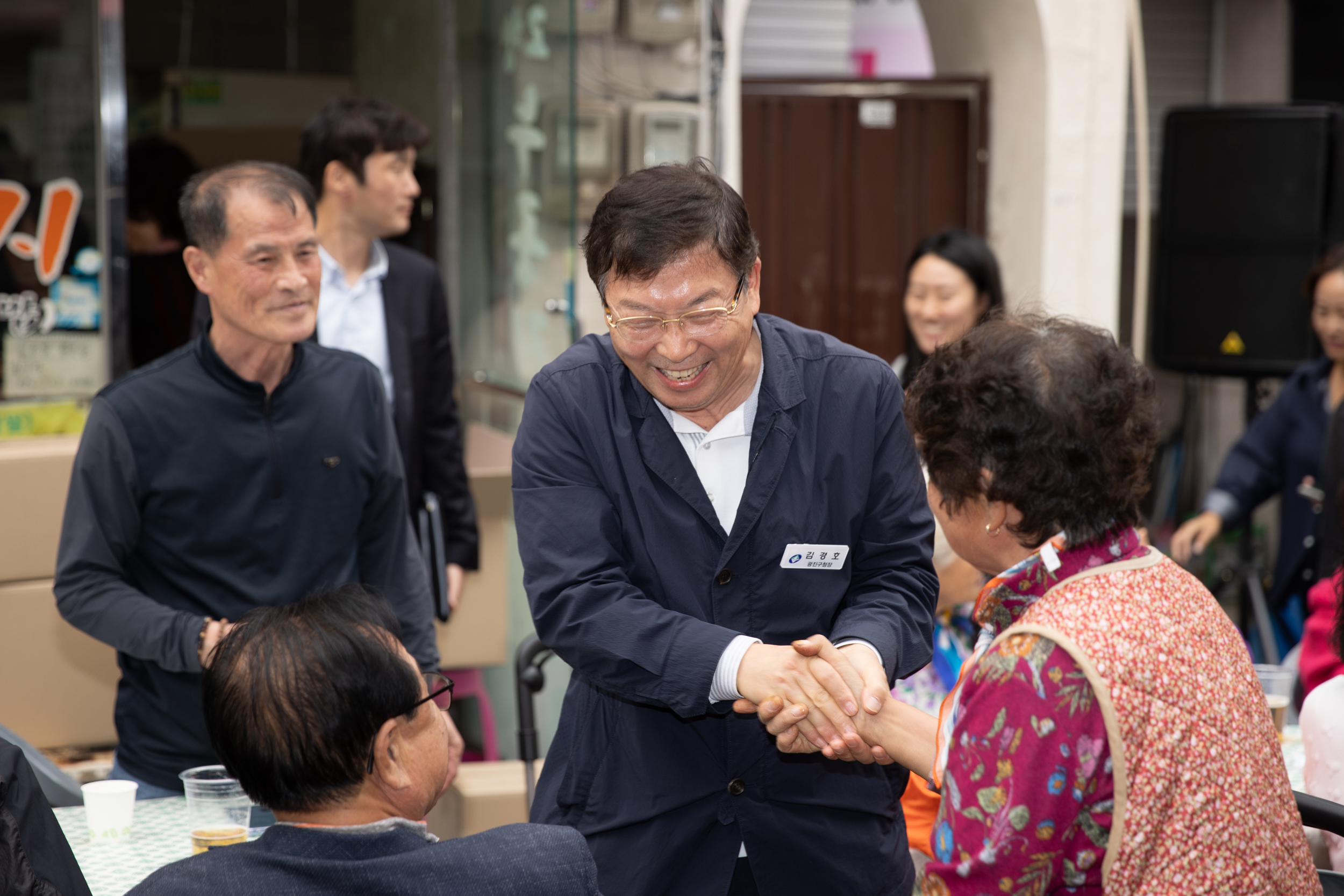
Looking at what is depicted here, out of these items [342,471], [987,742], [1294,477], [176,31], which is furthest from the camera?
[176,31]

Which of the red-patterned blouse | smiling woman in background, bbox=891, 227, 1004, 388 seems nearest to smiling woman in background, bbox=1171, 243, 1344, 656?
smiling woman in background, bbox=891, 227, 1004, 388

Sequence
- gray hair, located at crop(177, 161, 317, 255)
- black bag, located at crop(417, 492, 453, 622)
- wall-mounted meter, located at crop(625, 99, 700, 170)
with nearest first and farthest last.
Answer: gray hair, located at crop(177, 161, 317, 255) < black bag, located at crop(417, 492, 453, 622) < wall-mounted meter, located at crop(625, 99, 700, 170)

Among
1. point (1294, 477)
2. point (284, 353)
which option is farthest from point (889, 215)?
point (284, 353)

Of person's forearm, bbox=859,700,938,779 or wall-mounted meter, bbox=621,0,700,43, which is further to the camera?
wall-mounted meter, bbox=621,0,700,43

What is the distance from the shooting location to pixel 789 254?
19.1 feet

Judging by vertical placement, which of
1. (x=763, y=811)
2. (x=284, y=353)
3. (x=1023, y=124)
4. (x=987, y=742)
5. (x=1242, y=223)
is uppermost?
(x=1023, y=124)

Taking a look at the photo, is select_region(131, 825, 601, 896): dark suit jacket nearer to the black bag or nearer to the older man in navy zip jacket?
the older man in navy zip jacket

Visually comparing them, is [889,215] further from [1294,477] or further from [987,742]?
[987,742]

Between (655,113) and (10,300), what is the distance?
2117mm

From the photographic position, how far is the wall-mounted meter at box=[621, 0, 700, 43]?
427cm

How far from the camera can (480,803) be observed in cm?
320

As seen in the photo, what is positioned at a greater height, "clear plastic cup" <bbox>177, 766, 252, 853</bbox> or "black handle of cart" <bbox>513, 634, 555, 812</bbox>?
"clear plastic cup" <bbox>177, 766, 252, 853</bbox>

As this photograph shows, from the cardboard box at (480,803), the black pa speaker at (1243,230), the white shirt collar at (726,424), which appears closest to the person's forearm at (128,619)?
the white shirt collar at (726,424)

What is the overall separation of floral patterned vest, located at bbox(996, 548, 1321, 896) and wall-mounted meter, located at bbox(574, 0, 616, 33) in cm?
339
